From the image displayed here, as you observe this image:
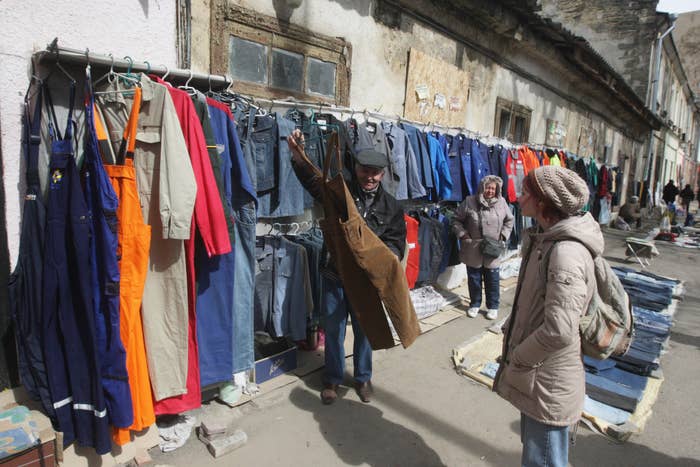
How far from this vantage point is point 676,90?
87.5 feet

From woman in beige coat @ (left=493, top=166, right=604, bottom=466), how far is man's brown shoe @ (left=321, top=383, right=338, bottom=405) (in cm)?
165

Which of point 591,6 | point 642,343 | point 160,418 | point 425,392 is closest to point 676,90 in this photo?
point 591,6

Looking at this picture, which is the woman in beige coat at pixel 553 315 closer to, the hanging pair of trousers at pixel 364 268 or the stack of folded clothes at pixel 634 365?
the hanging pair of trousers at pixel 364 268

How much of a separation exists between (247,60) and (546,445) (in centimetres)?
357

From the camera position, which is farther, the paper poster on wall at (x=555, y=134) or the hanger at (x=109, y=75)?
the paper poster on wall at (x=555, y=134)

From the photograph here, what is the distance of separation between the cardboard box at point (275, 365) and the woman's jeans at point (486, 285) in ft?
8.86

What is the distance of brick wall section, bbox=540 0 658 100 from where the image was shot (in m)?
18.1

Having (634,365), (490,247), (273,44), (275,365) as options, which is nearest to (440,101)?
(490,247)

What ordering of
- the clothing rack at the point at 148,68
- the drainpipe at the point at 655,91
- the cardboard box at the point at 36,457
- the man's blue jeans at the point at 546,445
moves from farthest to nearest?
the drainpipe at the point at 655,91, the clothing rack at the point at 148,68, the cardboard box at the point at 36,457, the man's blue jeans at the point at 546,445

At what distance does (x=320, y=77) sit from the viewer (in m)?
4.39

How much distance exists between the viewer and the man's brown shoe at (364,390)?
3.36 m

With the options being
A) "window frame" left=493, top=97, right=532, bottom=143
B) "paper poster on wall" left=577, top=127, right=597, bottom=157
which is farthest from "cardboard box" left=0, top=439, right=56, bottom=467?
"paper poster on wall" left=577, top=127, right=597, bottom=157

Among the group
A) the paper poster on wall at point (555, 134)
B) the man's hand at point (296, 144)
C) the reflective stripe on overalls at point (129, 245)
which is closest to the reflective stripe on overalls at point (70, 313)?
the reflective stripe on overalls at point (129, 245)

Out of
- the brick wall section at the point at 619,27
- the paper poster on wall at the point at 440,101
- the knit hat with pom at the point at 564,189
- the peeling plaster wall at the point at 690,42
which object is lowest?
the knit hat with pom at the point at 564,189
